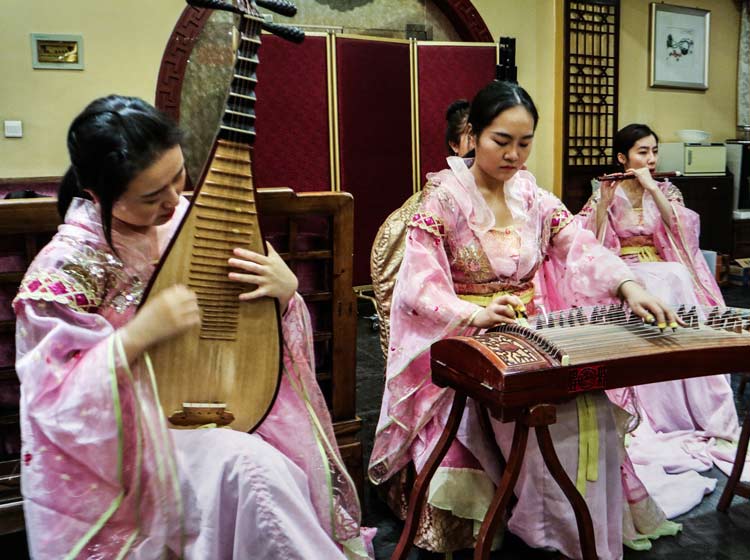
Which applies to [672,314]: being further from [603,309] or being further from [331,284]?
[331,284]

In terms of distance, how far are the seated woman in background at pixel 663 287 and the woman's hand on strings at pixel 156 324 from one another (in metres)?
1.53

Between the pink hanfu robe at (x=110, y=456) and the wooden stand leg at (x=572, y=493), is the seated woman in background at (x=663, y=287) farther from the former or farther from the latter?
the pink hanfu robe at (x=110, y=456)

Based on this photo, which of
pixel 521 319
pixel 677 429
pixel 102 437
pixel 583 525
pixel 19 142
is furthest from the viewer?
pixel 19 142

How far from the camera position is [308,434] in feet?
5.20

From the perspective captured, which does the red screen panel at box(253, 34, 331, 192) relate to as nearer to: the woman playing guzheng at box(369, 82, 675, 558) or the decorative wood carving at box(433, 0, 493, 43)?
the decorative wood carving at box(433, 0, 493, 43)

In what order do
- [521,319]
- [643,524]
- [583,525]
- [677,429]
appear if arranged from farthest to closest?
[677,429] → [643,524] → [521,319] → [583,525]

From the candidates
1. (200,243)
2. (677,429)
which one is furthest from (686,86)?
(200,243)

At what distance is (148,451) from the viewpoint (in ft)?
4.25

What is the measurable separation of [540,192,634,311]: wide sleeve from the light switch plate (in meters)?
3.96

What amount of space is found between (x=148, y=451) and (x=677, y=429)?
255cm

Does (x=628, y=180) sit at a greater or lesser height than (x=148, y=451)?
greater

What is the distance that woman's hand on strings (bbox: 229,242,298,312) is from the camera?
141 centimetres

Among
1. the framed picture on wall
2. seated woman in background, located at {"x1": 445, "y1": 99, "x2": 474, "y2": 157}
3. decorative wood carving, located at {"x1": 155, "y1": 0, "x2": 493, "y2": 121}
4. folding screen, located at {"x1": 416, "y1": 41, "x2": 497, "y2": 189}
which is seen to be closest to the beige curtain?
the framed picture on wall

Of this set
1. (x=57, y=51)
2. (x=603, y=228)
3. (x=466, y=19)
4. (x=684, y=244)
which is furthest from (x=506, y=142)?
(x=466, y=19)
